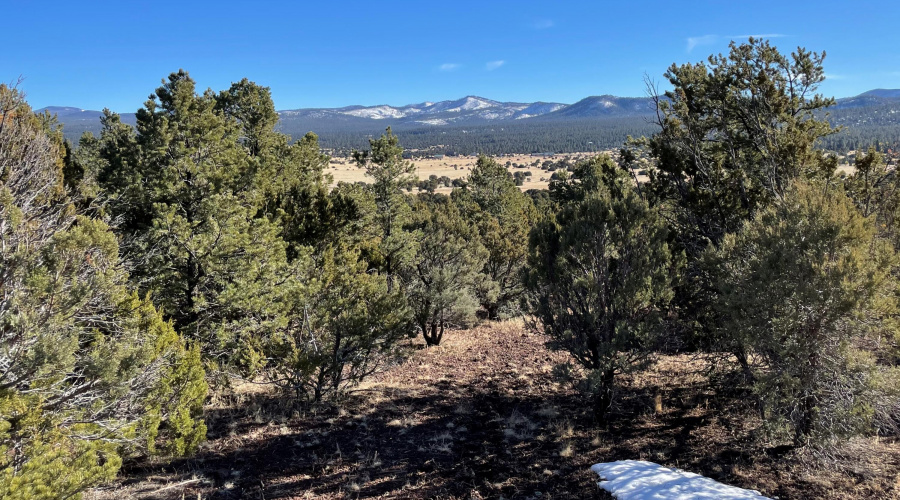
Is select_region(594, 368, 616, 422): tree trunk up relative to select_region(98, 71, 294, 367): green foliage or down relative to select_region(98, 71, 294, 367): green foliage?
down

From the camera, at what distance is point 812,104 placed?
10.5 meters

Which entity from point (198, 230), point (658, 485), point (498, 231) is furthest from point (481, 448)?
point (498, 231)

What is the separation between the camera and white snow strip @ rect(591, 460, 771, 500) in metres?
6.59

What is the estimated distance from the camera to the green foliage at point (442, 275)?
58.1 ft

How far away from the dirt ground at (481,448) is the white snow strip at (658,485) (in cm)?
34

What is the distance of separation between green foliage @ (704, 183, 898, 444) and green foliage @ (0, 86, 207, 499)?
9069 mm

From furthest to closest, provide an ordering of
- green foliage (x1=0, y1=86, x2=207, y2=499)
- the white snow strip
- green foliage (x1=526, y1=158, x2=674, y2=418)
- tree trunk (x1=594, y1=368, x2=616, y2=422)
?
tree trunk (x1=594, y1=368, x2=616, y2=422) < green foliage (x1=526, y1=158, x2=674, y2=418) < the white snow strip < green foliage (x1=0, y1=86, x2=207, y2=499)

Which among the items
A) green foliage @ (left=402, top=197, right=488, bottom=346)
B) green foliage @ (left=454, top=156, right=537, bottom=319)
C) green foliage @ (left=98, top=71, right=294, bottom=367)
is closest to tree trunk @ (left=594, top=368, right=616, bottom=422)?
green foliage @ (left=98, top=71, right=294, bottom=367)

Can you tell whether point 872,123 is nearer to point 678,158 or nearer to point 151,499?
point 678,158

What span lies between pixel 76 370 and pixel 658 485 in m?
9.07

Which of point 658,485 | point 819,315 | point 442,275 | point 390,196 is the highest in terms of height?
point 390,196

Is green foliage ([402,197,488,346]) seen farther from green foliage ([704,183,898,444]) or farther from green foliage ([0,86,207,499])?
green foliage ([704,183,898,444])

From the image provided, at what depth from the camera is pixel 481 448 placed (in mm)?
9383

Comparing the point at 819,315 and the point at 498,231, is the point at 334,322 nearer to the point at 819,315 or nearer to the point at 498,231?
the point at 819,315
